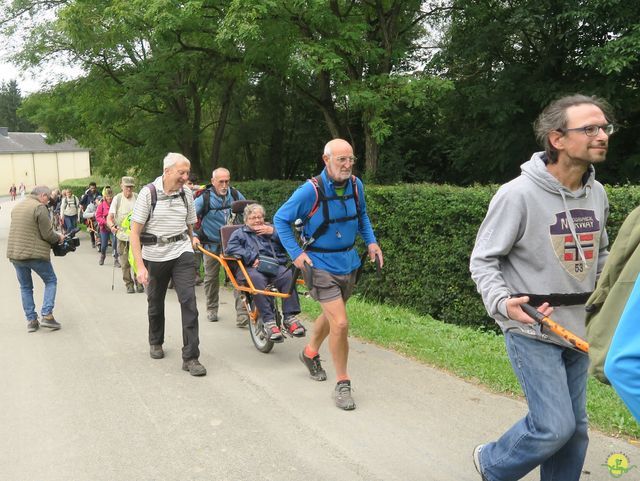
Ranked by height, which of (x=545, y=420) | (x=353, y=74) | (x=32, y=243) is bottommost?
(x=545, y=420)

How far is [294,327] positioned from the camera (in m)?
6.10

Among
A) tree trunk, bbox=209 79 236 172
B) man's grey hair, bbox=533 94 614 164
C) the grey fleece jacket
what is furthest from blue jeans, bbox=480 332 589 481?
tree trunk, bbox=209 79 236 172

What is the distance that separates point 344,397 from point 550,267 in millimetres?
2404

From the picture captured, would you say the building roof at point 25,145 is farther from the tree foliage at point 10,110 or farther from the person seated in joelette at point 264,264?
the person seated in joelette at point 264,264

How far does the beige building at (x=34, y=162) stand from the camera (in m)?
77.8

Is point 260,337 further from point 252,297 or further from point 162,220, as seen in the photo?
point 162,220

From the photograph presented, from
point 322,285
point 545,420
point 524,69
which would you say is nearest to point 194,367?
point 322,285

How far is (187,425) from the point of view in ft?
14.9

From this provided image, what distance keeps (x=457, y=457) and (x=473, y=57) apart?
12503 mm

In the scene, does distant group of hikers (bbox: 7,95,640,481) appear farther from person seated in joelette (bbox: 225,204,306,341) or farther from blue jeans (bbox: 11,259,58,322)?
blue jeans (bbox: 11,259,58,322)

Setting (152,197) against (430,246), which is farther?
(430,246)

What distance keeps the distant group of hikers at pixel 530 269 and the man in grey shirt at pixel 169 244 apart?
1 centimetres

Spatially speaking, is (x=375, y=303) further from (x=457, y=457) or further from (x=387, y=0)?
(x=387, y=0)

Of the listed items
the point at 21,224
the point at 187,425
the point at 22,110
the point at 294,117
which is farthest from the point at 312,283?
the point at 22,110
